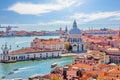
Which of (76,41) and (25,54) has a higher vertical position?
(76,41)

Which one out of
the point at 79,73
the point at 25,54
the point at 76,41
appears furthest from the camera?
the point at 76,41

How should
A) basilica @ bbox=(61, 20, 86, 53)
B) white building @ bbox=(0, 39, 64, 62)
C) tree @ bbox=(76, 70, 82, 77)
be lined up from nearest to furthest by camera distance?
1. tree @ bbox=(76, 70, 82, 77)
2. white building @ bbox=(0, 39, 64, 62)
3. basilica @ bbox=(61, 20, 86, 53)

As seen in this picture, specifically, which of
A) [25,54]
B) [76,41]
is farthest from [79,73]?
[76,41]

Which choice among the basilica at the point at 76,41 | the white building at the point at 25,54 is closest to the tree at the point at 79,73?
the white building at the point at 25,54

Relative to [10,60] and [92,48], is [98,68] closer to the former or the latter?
[10,60]

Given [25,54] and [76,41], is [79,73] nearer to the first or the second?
[25,54]

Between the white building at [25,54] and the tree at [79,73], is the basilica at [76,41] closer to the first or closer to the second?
the white building at [25,54]

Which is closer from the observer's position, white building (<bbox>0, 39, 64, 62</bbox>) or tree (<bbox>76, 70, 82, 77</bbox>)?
tree (<bbox>76, 70, 82, 77</bbox>)

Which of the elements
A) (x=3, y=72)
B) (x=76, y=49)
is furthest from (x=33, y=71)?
(x=76, y=49)

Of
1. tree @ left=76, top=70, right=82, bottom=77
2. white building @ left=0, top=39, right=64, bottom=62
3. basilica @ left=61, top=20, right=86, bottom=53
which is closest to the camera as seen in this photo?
tree @ left=76, top=70, right=82, bottom=77

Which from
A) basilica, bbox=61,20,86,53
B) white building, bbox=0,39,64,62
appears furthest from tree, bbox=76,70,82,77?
basilica, bbox=61,20,86,53

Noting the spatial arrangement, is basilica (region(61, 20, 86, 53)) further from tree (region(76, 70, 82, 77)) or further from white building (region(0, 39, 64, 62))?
tree (region(76, 70, 82, 77))
